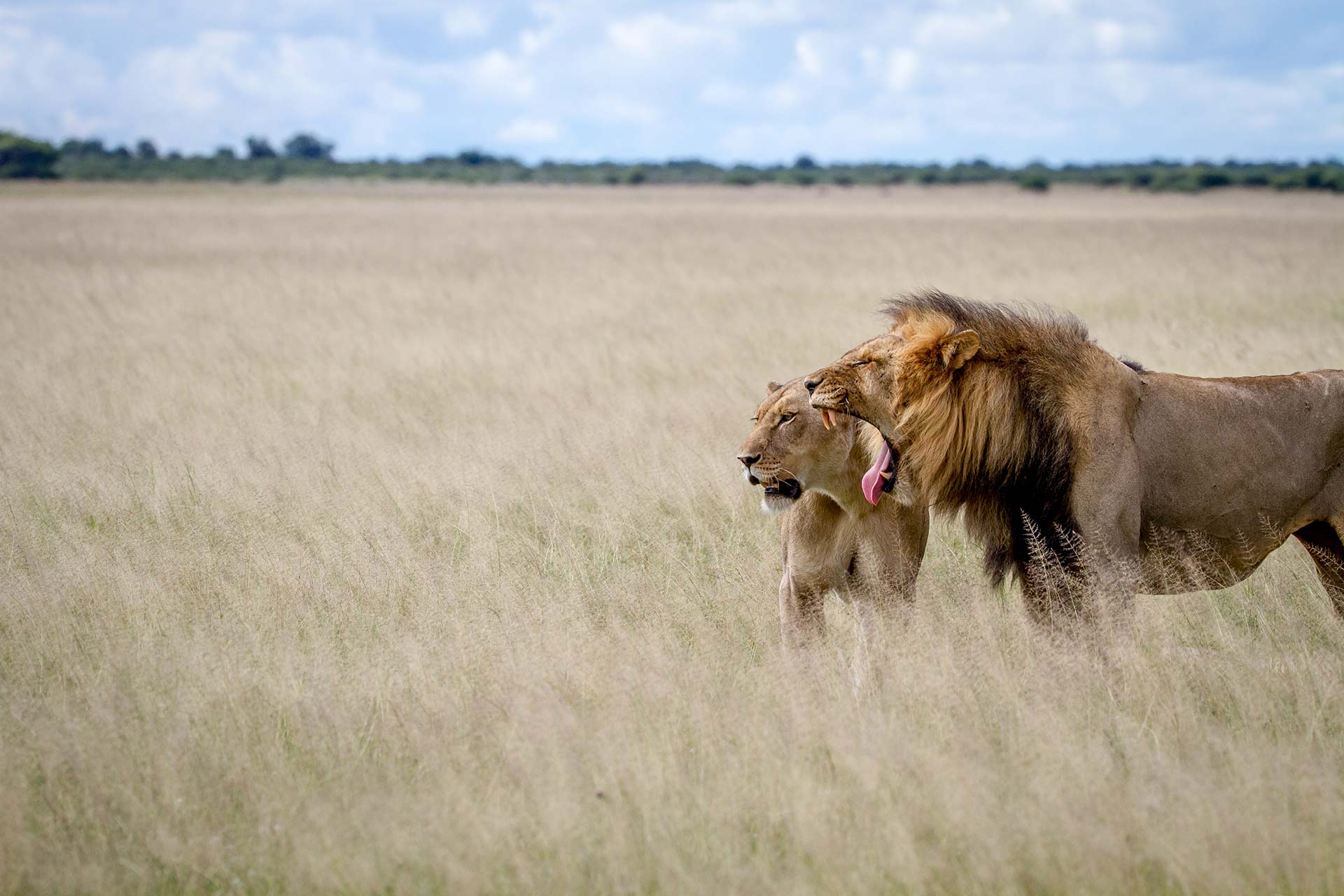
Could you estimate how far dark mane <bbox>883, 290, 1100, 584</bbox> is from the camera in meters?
4.17

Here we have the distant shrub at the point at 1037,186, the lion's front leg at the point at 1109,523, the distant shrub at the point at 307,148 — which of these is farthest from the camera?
the distant shrub at the point at 307,148

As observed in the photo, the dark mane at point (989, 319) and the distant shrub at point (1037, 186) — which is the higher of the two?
the dark mane at point (989, 319)

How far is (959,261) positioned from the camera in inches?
819

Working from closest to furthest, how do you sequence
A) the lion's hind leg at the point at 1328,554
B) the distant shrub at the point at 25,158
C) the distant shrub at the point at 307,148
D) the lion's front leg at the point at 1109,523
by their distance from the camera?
the lion's front leg at the point at 1109,523 < the lion's hind leg at the point at 1328,554 < the distant shrub at the point at 25,158 < the distant shrub at the point at 307,148

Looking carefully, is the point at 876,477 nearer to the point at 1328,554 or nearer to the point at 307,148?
the point at 1328,554

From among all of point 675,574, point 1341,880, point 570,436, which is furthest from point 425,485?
point 1341,880

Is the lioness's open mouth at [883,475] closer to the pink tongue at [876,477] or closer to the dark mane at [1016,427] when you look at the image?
the pink tongue at [876,477]

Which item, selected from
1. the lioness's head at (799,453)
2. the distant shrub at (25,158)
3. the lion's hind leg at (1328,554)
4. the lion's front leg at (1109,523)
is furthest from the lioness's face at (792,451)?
the distant shrub at (25,158)

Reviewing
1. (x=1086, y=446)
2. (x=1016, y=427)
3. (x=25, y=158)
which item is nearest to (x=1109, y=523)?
(x=1086, y=446)

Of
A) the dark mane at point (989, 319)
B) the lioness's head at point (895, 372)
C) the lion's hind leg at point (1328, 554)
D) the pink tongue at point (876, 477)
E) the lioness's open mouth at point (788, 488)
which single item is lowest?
the lion's hind leg at point (1328, 554)

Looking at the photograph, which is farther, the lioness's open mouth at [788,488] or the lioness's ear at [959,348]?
the lioness's open mouth at [788,488]

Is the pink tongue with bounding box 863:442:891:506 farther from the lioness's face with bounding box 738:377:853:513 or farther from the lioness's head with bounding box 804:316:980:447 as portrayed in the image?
the lioness's face with bounding box 738:377:853:513

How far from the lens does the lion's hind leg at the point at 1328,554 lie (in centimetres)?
444

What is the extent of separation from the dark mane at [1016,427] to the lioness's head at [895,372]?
0.05 metres
